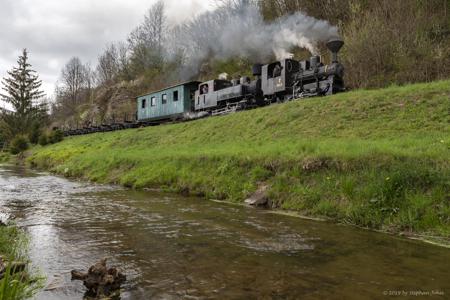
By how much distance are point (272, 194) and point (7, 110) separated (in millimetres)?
54757

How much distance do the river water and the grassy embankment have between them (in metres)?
0.78

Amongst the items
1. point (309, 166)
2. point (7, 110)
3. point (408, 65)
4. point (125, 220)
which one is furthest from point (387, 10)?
point (7, 110)

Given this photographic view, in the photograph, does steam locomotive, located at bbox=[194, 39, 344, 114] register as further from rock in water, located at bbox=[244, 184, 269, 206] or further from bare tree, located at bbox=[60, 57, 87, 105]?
bare tree, located at bbox=[60, 57, 87, 105]

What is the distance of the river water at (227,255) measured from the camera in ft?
13.9

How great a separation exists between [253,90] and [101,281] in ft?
61.6

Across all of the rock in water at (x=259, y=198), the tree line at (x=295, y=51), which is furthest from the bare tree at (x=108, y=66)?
the rock in water at (x=259, y=198)

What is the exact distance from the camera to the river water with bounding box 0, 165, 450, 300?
424 cm

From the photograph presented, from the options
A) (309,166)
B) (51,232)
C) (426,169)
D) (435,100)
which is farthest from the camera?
(435,100)

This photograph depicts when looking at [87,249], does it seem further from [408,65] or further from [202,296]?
[408,65]

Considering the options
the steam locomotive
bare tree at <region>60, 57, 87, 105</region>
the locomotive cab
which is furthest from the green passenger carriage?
bare tree at <region>60, 57, 87, 105</region>

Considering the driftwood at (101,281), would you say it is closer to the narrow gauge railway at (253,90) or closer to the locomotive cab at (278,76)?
the narrow gauge railway at (253,90)

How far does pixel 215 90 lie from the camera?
25.2 m

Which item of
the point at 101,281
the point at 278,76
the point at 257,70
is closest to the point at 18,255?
the point at 101,281

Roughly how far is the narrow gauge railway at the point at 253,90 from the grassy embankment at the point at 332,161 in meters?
2.22
